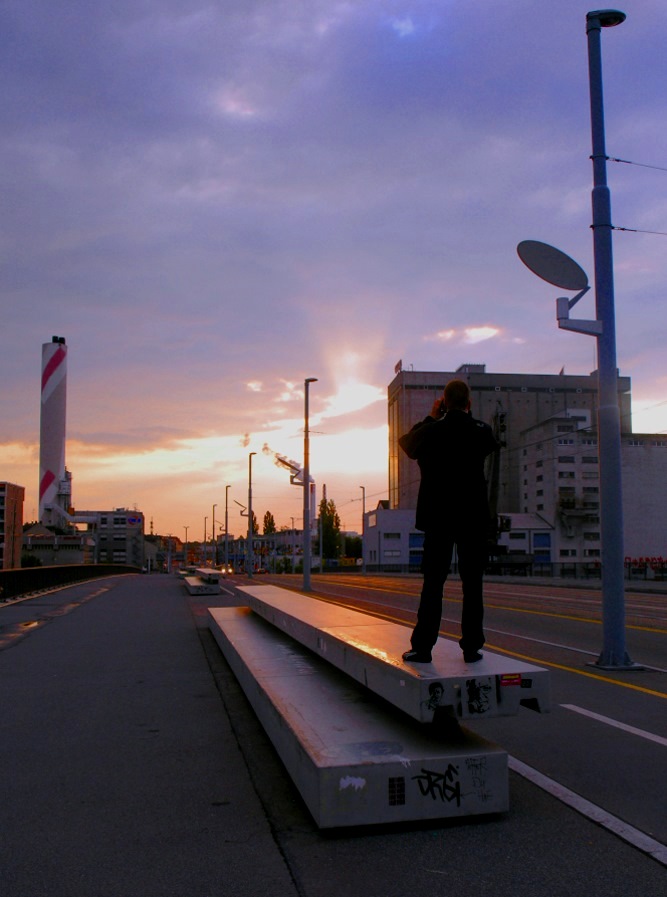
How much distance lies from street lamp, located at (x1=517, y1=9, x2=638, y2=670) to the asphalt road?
1.78m

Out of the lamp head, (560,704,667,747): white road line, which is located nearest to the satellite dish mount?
the lamp head

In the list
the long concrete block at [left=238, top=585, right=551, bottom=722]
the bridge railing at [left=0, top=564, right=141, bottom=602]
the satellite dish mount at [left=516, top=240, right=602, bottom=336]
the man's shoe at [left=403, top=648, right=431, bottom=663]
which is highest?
the satellite dish mount at [left=516, top=240, right=602, bottom=336]

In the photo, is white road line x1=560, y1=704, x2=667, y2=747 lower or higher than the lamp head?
lower

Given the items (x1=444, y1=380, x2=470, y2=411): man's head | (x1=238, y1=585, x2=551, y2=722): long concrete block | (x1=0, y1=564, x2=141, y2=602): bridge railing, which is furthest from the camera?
(x1=0, y1=564, x2=141, y2=602): bridge railing

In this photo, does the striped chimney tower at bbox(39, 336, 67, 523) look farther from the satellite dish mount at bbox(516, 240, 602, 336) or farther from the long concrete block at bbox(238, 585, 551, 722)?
the long concrete block at bbox(238, 585, 551, 722)

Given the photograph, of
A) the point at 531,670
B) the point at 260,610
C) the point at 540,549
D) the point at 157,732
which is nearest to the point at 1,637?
the point at 260,610

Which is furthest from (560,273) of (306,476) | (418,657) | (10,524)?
(10,524)

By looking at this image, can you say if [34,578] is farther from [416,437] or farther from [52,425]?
[52,425]

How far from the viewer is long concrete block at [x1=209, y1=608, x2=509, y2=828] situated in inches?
156

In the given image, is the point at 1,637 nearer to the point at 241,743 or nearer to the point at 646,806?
the point at 241,743

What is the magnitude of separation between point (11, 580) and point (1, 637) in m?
11.2

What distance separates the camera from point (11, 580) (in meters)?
23.8

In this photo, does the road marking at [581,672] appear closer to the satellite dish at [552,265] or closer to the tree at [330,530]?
the satellite dish at [552,265]

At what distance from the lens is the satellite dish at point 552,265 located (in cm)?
1062
